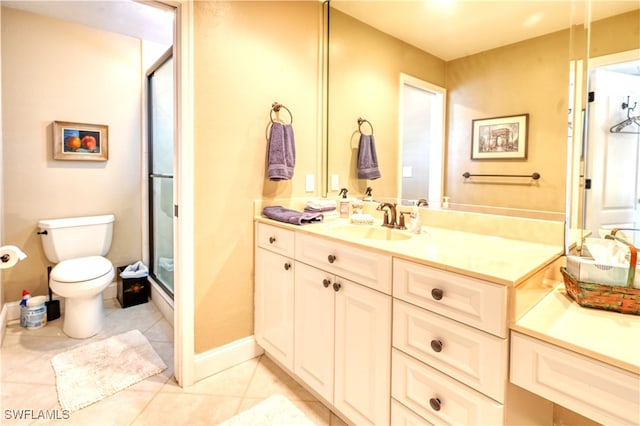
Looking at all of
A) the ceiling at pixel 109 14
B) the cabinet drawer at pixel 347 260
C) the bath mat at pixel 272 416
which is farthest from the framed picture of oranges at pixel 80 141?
the bath mat at pixel 272 416

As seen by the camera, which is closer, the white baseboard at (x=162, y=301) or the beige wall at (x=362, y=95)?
the beige wall at (x=362, y=95)

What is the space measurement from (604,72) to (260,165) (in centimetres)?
162

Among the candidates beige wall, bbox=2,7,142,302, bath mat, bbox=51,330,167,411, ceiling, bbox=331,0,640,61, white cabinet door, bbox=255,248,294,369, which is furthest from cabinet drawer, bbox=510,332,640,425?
beige wall, bbox=2,7,142,302

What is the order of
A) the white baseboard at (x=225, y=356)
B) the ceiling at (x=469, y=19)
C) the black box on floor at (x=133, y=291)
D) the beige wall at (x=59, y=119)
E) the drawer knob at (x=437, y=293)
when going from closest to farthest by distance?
the drawer knob at (x=437, y=293) → the ceiling at (x=469, y=19) → the white baseboard at (x=225, y=356) → the beige wall at (x=59, y=119) → the black box on floor at (x=133, y=291)

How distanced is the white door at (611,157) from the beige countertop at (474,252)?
8.4 inches

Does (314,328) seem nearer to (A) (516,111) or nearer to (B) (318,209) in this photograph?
(B) (318,209)

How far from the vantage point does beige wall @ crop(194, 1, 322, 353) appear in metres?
1.75

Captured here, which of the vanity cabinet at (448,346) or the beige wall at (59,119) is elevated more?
the beige wall at (59,119)

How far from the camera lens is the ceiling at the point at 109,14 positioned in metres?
2.29

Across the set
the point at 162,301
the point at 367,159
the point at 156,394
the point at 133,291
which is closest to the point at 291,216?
the point at 367,159

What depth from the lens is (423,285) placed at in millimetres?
1069

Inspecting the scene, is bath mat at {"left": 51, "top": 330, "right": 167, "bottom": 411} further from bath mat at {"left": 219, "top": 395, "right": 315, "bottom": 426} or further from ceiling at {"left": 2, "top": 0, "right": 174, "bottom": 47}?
ceiling at {"left": 2, "top": 0, "right": 174, "bottom": 47}

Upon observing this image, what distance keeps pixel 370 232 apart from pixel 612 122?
1.09 metres

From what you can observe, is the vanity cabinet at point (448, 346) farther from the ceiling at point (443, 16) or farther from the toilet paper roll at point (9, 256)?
the toilet paper roll at point (9, 256)
